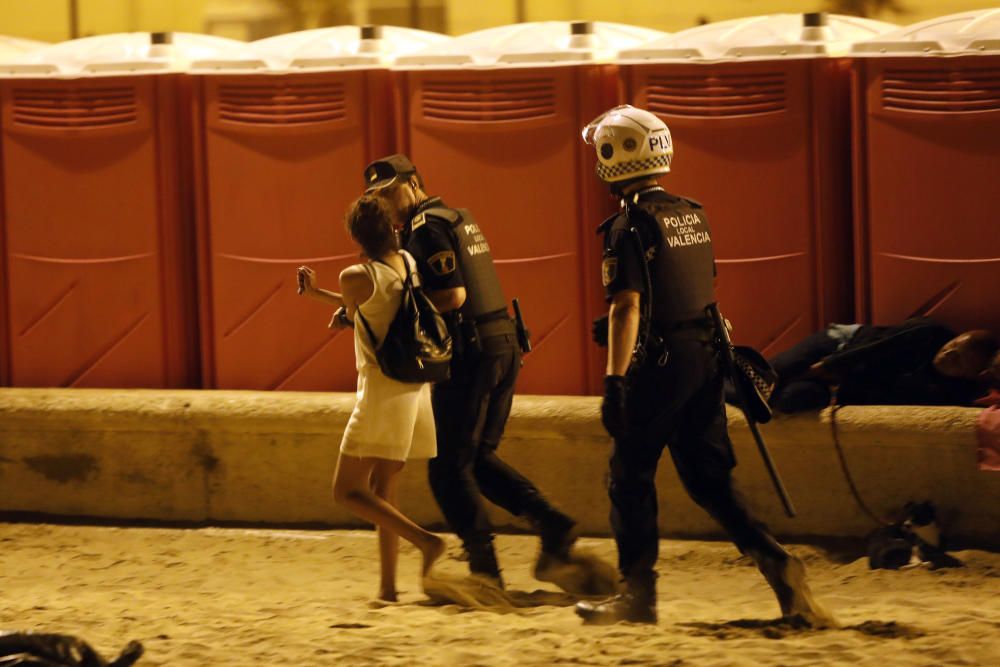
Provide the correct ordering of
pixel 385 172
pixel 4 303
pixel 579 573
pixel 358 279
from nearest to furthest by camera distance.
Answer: pixel 358 279 < pixel 385 172 < pixel 579 573 < pixel 4 303

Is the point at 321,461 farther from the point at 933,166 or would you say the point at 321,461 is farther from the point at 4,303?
the point at 933,166

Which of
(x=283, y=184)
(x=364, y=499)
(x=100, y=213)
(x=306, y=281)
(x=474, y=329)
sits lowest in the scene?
(x=364, y=499)

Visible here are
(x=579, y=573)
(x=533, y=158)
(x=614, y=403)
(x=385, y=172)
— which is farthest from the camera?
(x=533, y=158)

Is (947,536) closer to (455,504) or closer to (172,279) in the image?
(455,504)

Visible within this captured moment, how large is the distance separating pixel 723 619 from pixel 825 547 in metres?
1.13

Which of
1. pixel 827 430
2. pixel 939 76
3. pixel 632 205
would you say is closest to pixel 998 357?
pixel 827 430

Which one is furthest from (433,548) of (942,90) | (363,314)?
(942,90)

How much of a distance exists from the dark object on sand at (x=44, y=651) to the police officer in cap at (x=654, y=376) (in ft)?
5.50

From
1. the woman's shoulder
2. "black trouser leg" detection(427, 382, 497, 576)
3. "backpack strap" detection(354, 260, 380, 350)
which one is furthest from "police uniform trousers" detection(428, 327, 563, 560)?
the woman's shoulder

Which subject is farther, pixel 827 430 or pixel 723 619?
pixel 827 430

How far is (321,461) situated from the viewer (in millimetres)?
7617

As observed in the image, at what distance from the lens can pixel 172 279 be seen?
813cm

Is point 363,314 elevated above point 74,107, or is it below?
below

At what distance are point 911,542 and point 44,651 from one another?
3.38 meters
